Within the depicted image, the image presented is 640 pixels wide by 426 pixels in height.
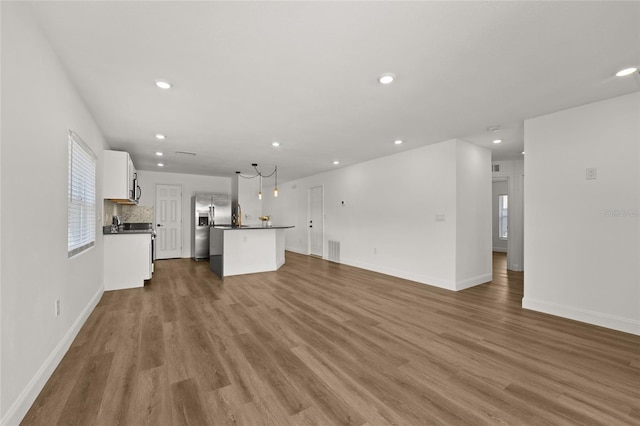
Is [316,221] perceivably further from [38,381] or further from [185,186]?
[38,381]

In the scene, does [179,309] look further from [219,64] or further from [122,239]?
[219,64]

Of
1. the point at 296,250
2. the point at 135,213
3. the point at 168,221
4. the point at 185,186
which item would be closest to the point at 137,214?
the point at 135,213

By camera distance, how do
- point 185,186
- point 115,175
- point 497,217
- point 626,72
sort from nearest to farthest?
1. point 626,72
2. point 115,175
3. point 185,186
4. point 497,217

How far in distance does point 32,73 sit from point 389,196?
17.8ft

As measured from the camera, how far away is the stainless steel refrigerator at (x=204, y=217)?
26.0 ft

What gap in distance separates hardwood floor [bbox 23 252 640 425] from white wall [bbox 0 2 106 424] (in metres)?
0.27

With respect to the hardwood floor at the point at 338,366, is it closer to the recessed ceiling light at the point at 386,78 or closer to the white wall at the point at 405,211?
the white wall at the point at 405,211

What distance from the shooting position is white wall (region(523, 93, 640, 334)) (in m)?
3.04

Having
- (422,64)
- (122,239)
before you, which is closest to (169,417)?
(422,64)

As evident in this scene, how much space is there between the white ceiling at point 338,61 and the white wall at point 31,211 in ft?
0.98

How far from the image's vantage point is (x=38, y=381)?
6.36 feet

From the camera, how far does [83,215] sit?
3248 millimetres

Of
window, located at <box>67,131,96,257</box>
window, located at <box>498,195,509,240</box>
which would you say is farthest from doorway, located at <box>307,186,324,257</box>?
window, located at <box>498,195,509,240</box>

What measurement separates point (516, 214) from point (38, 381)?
7.92 meters
